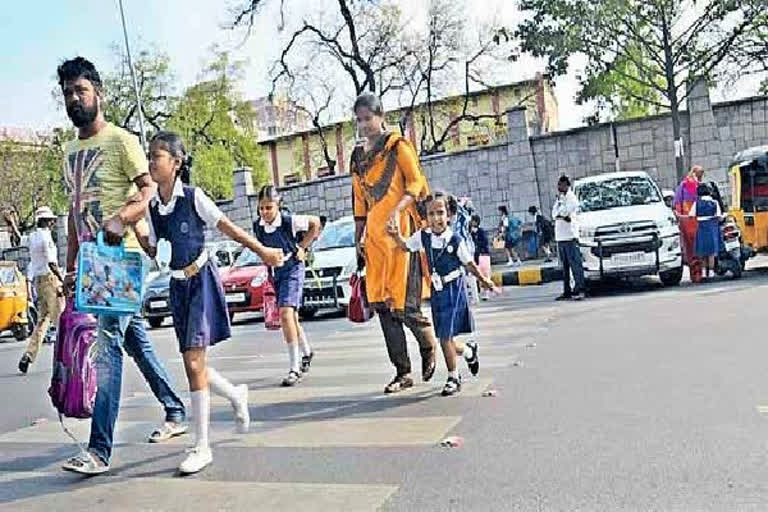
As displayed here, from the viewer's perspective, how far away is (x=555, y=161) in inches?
953

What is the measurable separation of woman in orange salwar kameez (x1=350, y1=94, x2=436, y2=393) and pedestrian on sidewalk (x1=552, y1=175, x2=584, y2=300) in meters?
6.52

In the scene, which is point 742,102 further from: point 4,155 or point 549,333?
point 4,155

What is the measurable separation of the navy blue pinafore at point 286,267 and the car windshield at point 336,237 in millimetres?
6958

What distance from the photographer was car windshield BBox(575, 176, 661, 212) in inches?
583

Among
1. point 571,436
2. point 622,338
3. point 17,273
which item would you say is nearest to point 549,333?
point 622,338

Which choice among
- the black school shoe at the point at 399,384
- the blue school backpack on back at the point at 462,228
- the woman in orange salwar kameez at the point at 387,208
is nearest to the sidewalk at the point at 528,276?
the blue school backpack on back at the point at 462,228

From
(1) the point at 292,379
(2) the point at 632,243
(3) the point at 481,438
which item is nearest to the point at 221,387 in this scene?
(3) the point at 481,438

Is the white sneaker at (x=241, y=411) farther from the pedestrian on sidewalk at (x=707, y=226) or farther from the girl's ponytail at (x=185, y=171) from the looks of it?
the pedestrian on sidewalk at (x=707, y=226)

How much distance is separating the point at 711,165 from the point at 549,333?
1465 centimetres

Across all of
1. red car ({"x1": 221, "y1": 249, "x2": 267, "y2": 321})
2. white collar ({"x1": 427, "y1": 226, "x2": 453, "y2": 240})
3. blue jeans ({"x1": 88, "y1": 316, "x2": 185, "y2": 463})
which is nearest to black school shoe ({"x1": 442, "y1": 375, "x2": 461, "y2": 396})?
white collar ({"x1": 427, "y1": 226, "x2": 453, "y2": 240})

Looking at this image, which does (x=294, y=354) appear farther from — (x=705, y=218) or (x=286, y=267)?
(x=705, y=218)

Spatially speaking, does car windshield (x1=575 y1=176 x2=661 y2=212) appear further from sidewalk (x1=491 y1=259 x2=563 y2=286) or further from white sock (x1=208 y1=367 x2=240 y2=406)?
white sock (x1=208 y1=367 x2=240 y2=406)

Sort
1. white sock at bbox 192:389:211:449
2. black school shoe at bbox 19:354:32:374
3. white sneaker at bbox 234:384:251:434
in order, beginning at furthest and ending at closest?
1. black school shoe at bbox 19:354:32:374
2. white sneaker at bbox 234:384:251:434
3. white sock at bbox 192:389:211:449

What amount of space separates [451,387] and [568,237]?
6877 millimetres
